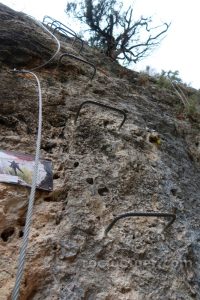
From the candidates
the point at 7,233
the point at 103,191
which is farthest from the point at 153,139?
the point at 7,233

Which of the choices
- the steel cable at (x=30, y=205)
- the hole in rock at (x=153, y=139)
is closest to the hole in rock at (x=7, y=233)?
the steel cable at (x=30, y=205)

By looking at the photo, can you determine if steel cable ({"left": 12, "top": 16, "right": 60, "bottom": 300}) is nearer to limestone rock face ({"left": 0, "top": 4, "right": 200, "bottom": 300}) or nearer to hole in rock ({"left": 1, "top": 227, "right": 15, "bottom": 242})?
limestone rock face ({"left": 0, "top": 4, "right": 200, "bottom": 300})

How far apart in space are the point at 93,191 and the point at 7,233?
0.73 metres

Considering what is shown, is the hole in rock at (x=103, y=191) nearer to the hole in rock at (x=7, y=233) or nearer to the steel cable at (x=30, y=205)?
the steel cable at (x=30, y=205)

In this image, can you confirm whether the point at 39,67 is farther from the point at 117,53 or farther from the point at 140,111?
the point at 117,53

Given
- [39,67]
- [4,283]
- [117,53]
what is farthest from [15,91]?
[117,53]

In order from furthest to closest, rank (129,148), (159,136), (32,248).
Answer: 1. (159,136)
2. (129,148)
3. (32,248)

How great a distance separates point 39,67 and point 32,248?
244 centimetres

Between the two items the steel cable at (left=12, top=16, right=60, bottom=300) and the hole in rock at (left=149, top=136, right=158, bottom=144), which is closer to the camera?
the steel cable at (left=12, top=16, right=60, bottom=300)

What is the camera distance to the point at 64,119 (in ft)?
11.8

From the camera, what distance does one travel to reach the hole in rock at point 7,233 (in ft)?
7.88

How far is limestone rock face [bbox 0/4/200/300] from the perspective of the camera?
7.68ft

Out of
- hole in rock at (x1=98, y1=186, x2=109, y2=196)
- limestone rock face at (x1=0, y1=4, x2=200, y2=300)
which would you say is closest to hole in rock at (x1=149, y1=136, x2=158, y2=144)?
limestone rock face at (x1=0, y1=4, x2=200, y2=300)

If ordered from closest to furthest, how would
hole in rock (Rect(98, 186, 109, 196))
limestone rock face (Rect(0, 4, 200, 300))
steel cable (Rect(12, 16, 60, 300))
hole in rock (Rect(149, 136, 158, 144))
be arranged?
steel cable (Rect(12, 16, 60, 300)) < limestone rock face (Rect(0, 4, 200, 300)) < hole in rock (Rect(98, 186, 109, 196)) < hole in rock (Rect(149, 136, 158, 144))
